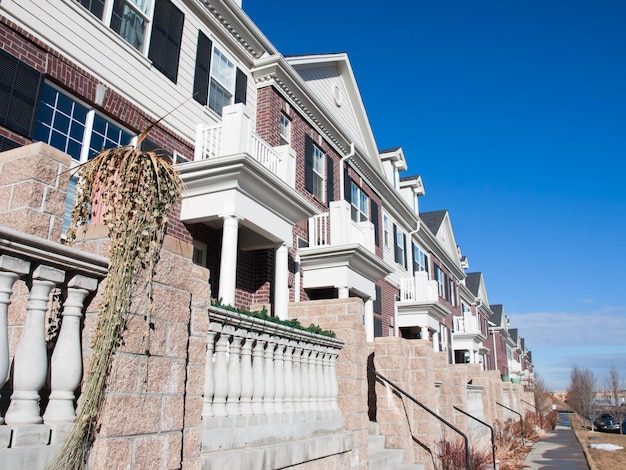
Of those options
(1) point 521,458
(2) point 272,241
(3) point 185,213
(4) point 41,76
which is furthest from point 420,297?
(4) point 41,76

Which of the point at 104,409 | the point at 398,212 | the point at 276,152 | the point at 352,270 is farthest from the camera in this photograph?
the point at 398,212

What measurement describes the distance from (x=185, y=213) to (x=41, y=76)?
324 cm

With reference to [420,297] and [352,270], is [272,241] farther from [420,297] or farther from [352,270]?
[420,297]

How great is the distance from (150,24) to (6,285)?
851cm

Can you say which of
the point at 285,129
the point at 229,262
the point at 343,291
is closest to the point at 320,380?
the point at 229,262

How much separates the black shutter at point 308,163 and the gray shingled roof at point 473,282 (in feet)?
112

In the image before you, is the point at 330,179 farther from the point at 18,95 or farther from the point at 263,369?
the point at 263,369

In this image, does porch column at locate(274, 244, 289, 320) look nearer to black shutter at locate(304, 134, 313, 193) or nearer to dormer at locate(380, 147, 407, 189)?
black shutter at locate(304, 134, 313, 193)

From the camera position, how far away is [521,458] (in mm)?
14945

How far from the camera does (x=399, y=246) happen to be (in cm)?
2292

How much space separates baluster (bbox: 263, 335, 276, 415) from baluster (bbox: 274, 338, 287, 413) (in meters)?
0.07

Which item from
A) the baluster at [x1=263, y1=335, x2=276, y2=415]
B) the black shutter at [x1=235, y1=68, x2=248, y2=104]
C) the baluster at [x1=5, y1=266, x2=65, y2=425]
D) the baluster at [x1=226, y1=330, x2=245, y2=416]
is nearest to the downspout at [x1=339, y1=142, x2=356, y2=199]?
the black shutter at [x1=235, y1=68, x2=248, y2=104]

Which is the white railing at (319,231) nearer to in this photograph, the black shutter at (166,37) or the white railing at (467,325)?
the black shutter at (166,37)

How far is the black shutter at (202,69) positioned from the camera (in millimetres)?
11133
